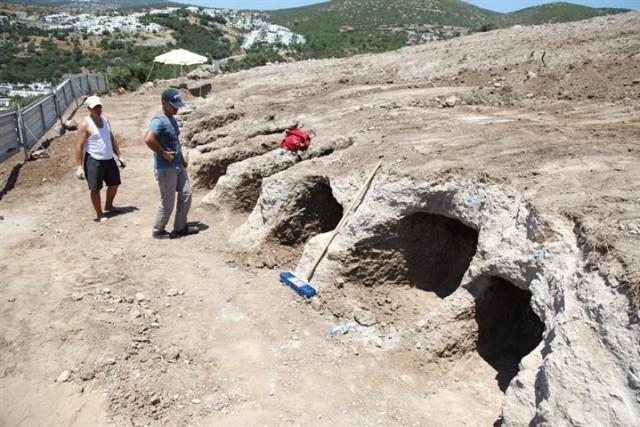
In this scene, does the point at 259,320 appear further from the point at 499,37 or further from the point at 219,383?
the point at 499,37

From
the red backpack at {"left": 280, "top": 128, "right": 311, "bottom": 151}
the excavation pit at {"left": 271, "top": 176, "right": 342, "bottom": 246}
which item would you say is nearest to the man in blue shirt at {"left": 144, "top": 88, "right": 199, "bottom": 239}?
the excavation pit at {"left": 271, "top": 176, "right": 342, "bottom": 246}

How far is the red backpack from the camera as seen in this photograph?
30.7 ft

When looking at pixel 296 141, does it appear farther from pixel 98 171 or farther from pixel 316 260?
pixel 98 171

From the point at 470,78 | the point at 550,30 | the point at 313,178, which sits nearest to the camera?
the point at 313,178

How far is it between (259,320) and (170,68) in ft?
131

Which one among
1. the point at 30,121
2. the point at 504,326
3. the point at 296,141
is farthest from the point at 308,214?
the point at 30,121

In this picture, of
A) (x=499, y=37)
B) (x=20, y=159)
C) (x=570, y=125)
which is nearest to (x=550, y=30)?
(x=499, y=37)

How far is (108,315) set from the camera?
6195 mm

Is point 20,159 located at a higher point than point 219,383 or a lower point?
lower

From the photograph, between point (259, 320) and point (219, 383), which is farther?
point (259, 320)

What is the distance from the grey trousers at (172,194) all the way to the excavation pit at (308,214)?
5.26 ft

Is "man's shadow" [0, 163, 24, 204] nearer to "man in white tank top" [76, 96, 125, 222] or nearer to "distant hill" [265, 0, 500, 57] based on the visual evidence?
"man in white tank top" [76, 96, 125, 222]

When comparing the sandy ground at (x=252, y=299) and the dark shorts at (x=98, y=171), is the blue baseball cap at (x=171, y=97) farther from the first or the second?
the sandy ground at (x=252, y=299)

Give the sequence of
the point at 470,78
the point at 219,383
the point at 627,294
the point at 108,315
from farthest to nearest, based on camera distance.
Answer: the point at 470,78 < the point at 108,315 < the point at 219,383 < the point at 627,294
